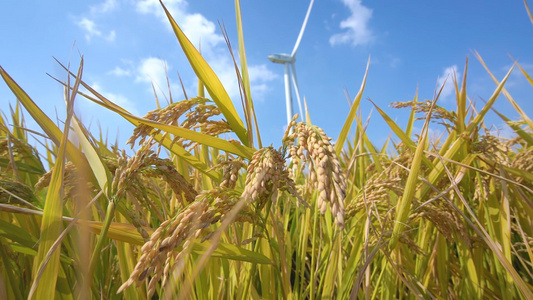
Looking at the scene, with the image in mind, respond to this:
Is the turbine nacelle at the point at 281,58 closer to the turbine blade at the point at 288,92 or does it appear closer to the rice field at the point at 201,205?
the turbine blade at the point at 288,92

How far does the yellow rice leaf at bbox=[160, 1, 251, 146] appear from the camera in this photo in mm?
1037

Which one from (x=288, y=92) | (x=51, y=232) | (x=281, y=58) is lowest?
(x=51, y=232)

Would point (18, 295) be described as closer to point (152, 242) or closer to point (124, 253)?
point (124, 253)

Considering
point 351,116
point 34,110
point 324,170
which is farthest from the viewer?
point 351,116

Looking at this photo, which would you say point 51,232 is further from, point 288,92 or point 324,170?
point 288,92

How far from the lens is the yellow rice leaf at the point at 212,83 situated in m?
1.04

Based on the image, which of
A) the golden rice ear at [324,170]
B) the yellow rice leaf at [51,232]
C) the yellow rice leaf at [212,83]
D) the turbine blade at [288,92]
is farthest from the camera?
the turbine blade at [288,92]

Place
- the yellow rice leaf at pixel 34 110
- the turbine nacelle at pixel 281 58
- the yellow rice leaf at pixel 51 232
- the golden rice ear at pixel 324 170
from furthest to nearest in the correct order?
1. the turbine nacelle at pixel 281 58
2. the yellow rice leaf at pixel 34 110
3. the yellow rice leaf at pixel 51 232
4. the golden rice ear at pixel 324 170

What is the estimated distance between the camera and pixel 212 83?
106cm

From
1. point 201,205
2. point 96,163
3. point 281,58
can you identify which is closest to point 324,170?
point 201,205

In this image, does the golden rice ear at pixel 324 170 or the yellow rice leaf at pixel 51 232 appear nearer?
the golden rice ear at pixel 324 170

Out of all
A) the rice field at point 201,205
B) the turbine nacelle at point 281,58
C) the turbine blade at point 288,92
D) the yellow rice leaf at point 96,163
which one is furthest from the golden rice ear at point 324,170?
the turbine nacelle at point 281,58

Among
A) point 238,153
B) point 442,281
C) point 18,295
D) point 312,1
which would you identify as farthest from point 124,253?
point 312,1

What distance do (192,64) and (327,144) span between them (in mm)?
547
